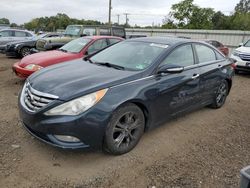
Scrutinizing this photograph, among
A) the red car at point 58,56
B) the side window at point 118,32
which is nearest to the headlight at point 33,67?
the red car at point 58,56

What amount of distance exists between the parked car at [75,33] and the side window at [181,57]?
6914mm

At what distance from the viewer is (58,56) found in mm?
6527

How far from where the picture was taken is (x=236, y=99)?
6.30 m

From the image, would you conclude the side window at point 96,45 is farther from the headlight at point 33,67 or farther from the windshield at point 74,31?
the windshield at point 74,31

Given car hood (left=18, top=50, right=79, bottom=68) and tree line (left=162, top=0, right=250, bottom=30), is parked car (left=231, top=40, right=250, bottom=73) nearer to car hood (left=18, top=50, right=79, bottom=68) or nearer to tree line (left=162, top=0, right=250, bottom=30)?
car hood (left=18, top=50, right=79, bottom=68)

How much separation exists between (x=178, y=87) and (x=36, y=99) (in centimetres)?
209

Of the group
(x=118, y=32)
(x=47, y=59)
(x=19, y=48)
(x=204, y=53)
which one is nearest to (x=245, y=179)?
(x=204, y=53)

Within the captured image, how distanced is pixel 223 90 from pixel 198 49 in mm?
1301

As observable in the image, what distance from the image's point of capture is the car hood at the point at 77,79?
9.67 ft

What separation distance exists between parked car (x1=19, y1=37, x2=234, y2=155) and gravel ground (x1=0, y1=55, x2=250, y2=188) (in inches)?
11.4

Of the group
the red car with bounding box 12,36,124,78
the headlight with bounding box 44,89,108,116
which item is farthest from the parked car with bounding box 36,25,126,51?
the headlight with bounding box 44,89,108,116

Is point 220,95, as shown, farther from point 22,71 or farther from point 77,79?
point 22,71

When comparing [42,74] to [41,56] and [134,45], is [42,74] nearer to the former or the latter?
[134,45]

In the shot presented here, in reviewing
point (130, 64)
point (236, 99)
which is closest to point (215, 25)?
point (236, 99)
